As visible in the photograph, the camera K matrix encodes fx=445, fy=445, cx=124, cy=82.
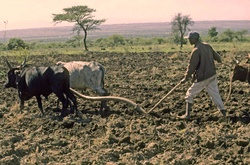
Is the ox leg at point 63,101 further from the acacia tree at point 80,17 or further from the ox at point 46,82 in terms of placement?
the acacia tree at point 80,17

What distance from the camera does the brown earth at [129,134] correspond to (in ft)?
22.3

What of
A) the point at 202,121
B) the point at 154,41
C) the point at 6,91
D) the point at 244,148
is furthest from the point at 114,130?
the point at 154,41

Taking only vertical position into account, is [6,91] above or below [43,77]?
below

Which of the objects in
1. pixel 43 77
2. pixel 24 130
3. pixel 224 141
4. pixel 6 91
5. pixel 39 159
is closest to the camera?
pixel 39 159

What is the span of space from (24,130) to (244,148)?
14.5 feet

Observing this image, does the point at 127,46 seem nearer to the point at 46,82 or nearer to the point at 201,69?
the point at 46,82

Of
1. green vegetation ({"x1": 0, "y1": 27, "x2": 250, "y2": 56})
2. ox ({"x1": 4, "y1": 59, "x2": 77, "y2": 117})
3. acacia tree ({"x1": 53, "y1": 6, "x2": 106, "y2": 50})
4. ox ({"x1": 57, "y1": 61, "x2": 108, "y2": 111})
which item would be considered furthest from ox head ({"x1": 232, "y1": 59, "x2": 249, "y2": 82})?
acacia tree ({"x1": 53, "y1": 6, "x2": 106, "y2": 50})

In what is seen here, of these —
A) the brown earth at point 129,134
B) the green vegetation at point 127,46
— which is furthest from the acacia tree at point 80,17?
the brown earth at point 129,134

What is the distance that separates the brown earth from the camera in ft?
22.3

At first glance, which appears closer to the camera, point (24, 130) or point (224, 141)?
point (224, 141)

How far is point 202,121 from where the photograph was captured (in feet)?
29.9

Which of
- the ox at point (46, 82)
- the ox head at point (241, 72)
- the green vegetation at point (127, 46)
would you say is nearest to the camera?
the ox at point (46, 82)

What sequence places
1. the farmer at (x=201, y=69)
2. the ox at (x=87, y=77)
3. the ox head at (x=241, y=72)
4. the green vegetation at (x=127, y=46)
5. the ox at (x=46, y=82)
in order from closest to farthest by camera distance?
1. the farmer at (x=201, y=69)
2. the ox at (x=46, y=82)
3. the ox head at (x=241, y=72)
4. the ox at (x=87, y=77)
5. the green vegetation at (x=127, y=46)

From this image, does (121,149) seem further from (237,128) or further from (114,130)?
(237,128)
